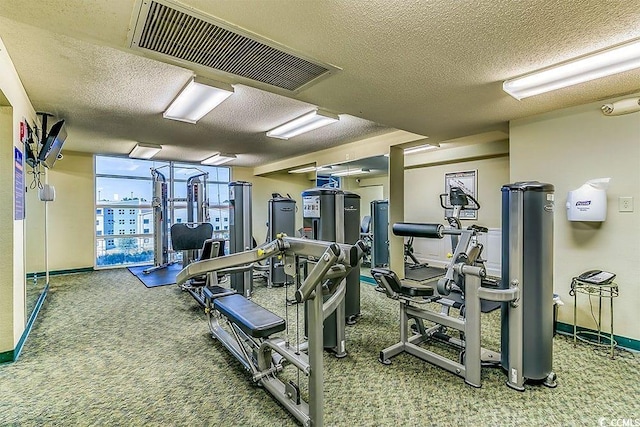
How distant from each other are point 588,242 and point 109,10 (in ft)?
14.0

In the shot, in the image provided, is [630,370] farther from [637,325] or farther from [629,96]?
[629,96]

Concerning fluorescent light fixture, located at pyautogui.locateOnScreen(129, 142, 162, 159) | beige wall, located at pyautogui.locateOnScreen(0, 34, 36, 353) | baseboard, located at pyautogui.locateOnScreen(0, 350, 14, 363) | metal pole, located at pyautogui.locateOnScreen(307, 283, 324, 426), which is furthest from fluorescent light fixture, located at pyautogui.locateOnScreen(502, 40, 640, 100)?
fluorescent light fixture, located at pyautogui.locateOnScreen(129, 142, 162, 159)

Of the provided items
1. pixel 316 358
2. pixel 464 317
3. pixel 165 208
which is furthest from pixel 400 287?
pixel 165 208

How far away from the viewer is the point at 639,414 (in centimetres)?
196

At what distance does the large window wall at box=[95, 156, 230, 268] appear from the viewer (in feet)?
22.5

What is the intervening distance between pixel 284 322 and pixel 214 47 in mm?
1931

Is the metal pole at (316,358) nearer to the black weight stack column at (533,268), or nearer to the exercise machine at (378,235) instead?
the black weight stack column at (533,268)

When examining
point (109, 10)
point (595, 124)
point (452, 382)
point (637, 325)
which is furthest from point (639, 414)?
point (109, 10)

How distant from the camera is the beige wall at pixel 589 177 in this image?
9.32 feet

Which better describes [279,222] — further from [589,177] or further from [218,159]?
[589,177]

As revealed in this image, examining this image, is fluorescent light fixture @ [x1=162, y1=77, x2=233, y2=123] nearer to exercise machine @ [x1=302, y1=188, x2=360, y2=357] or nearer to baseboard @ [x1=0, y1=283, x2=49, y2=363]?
exercise machine @ [x1=302, y1=188, x2=360, y2=357]

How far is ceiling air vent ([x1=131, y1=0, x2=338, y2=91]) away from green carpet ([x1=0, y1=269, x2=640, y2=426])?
2346 mm

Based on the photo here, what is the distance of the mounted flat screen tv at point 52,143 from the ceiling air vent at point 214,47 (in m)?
2.42

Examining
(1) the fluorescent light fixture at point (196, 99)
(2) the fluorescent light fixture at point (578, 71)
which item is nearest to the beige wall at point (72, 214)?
(1) the fluorescent light fixture at point (196, 99)
